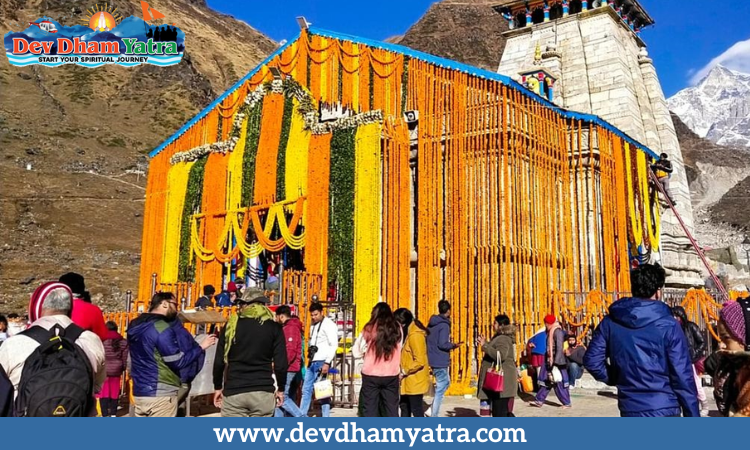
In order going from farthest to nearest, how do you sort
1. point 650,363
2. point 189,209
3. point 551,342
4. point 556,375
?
point 189,209
point 551,342
point 556,375
point 650,363

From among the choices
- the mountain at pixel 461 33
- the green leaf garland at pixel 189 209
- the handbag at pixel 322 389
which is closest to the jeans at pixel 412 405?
the handbag at pixel 322 389

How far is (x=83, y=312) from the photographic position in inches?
189

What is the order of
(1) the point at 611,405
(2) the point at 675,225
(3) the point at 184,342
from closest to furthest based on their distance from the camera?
(3) the point at 184,342, (1) the point at 611,405, (2) the point at 675,225

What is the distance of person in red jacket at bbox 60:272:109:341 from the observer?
4.77m

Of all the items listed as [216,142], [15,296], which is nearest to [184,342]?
[216,142]

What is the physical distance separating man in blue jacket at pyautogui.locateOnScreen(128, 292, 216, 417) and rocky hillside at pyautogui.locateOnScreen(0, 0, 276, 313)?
27.8m

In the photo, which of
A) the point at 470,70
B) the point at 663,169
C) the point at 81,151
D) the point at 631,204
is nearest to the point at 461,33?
the point at 81,151

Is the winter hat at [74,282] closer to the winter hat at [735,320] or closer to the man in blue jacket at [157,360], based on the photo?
the man in blue jacket at [157,360]

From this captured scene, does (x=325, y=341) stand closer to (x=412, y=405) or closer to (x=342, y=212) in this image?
(x=412, y=405)

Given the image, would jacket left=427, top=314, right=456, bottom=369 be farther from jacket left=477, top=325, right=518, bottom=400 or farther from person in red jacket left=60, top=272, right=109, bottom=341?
person in red jacket left=60, top=272, right=109, bottom=341

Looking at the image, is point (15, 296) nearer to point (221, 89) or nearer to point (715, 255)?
point (715, 255)

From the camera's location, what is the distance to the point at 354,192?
45.6 feet

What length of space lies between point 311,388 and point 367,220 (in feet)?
19.8
